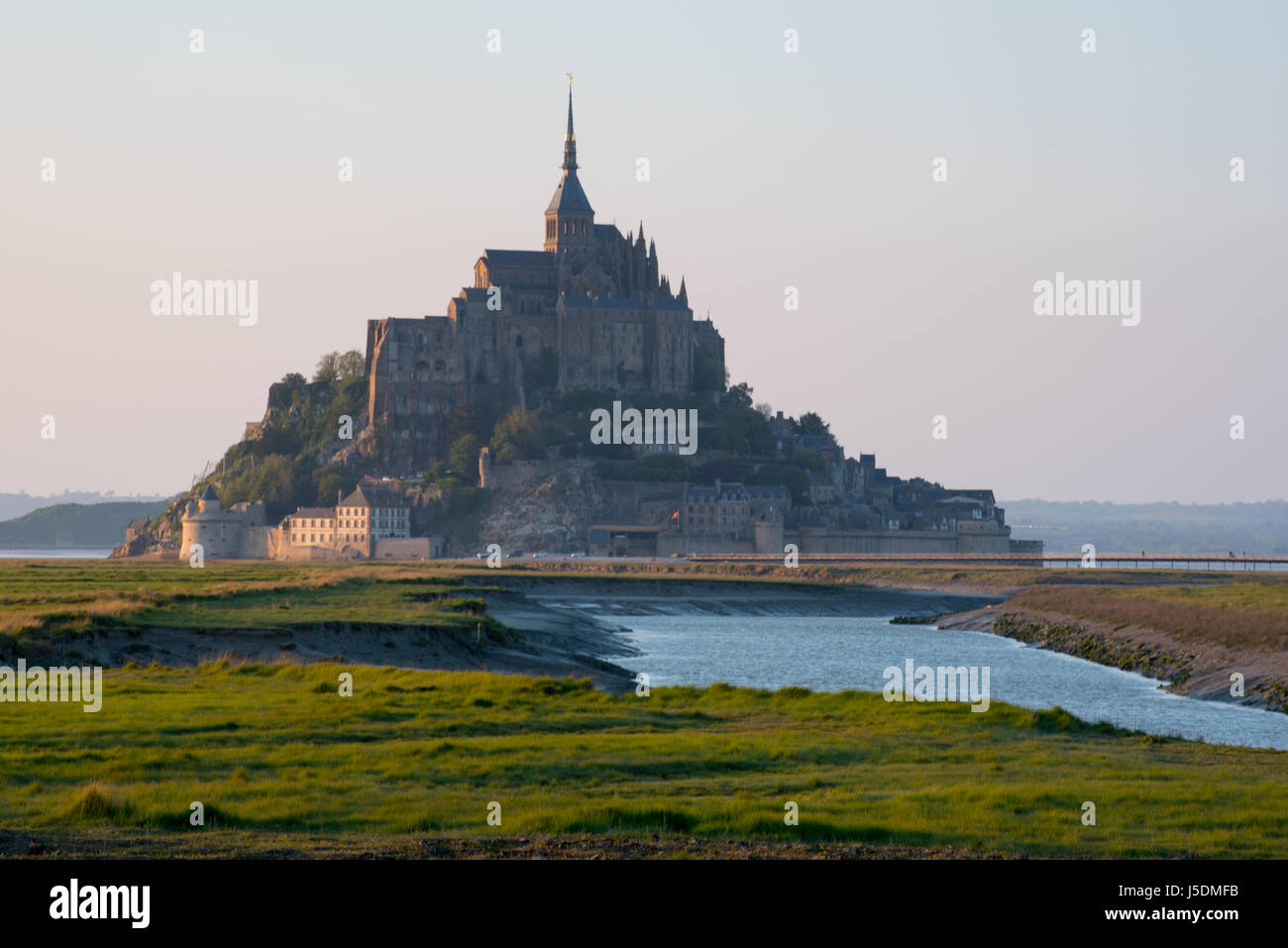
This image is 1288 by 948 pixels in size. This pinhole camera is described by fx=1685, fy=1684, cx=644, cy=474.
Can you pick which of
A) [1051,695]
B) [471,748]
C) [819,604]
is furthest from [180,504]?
[471,748]

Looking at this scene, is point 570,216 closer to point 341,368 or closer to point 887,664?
point 341,368

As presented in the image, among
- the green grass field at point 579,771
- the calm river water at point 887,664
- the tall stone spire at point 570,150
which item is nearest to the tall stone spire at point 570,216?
the tall stone spire at point 570,150

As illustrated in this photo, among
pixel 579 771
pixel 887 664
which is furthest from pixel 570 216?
pixel 579 771

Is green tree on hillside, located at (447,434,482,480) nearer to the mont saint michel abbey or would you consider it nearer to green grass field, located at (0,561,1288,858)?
the mont saint michel abbey

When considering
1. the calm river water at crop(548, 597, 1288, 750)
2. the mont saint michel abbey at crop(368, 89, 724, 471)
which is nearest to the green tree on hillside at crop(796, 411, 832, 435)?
the mont saint michel abbey at crop(368, 89, 724, 471)
